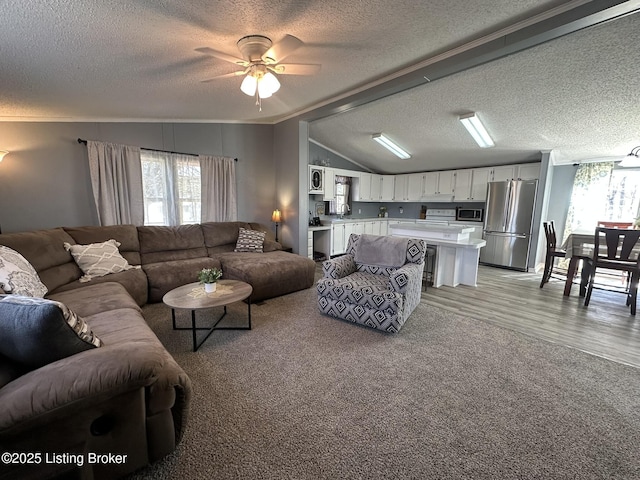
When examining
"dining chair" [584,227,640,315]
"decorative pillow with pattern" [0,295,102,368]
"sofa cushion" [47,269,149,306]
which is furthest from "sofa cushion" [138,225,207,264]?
"dining chair" [584,227,640,315]

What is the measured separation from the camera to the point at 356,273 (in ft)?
10.6

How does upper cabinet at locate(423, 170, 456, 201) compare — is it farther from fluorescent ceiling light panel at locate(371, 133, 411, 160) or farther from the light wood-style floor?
the light wood-style floor

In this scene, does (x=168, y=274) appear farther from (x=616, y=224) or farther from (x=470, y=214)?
(x=616, y=224)

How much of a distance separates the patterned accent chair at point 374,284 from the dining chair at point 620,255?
2421 mm

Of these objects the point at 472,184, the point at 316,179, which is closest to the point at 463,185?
the point at 472,184

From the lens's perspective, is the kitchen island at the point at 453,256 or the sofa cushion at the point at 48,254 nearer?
the sofa cushion at the point at 48,254

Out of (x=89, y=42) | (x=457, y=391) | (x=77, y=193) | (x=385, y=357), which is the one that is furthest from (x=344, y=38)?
(x=77, y=193)

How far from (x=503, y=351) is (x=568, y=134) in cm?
394

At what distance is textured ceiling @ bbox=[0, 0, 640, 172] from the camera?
1.92 m

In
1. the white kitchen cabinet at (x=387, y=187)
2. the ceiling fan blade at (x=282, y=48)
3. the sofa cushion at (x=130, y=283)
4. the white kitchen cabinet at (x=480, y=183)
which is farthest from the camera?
the white kitchen cabinet at (x=387, y=187)

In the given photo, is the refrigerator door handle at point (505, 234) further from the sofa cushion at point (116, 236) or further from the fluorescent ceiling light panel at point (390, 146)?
the sofa cushion at point (116, 236)

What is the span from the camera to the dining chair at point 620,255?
319 centimetres

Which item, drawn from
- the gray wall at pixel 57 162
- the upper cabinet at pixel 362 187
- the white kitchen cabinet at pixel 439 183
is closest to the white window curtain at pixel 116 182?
the gray wall at pixel 57 162

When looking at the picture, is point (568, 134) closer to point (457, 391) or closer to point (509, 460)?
point (457, 391)
